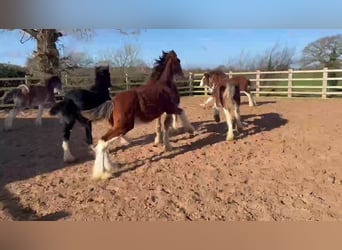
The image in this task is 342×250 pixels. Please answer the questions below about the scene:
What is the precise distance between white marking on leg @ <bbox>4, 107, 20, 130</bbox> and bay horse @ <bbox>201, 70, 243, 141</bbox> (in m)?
1.21

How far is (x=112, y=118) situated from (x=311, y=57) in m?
1.30

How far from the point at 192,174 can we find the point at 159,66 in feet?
2.27

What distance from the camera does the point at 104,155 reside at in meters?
1.79

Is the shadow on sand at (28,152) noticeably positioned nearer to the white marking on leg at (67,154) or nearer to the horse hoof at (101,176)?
the white marking on leg at (67,154)

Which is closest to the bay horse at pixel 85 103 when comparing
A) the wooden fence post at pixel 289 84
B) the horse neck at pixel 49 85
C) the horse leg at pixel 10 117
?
the horse neck at pixel 49 85

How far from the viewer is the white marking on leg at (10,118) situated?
6.53 feet

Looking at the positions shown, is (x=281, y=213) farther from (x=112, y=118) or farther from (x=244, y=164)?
(x=112, y=118)

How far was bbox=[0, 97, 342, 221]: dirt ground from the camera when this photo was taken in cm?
161

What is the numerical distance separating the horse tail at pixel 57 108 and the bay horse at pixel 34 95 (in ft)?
0.13

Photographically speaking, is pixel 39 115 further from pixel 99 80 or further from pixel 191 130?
pixel 191 130

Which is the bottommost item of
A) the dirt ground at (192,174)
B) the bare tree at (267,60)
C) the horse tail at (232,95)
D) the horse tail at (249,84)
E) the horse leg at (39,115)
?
the dirt ground at (192,174)
